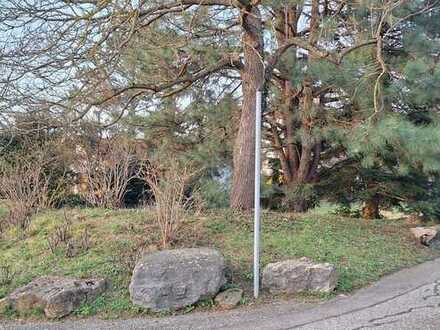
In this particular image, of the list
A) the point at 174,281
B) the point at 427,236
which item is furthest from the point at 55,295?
the point at 427,236

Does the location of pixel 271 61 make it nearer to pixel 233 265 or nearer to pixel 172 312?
pixel 233 265

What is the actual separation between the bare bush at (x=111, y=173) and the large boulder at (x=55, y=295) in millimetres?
4047

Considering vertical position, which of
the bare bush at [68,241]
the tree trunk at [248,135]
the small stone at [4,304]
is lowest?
the small stone at [4,304]

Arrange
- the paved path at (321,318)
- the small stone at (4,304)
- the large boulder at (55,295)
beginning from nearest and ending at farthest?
the paved path at (321,318), the large boulder at (55,295), the small stone at (4,304)

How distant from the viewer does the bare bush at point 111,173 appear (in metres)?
8.47

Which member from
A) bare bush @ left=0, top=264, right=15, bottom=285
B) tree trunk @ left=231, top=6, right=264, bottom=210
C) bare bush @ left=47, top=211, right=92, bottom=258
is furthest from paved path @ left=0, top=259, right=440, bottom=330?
tree trunk @ left=231, top=6, right=264, bottom=210

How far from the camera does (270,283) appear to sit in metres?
4.43

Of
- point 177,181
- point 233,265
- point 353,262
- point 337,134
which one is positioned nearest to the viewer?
point 233,265

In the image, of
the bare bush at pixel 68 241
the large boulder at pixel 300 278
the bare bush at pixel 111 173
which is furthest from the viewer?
the bare bush at pixel 111 173

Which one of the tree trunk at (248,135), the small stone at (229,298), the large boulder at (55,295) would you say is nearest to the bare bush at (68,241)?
the large boulder at (55,295)

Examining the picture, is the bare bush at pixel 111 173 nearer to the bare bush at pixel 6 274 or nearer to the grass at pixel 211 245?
the grass at pixel 211 245

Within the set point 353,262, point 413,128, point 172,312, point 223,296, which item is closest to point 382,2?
point 413,128

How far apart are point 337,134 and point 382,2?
2.18m

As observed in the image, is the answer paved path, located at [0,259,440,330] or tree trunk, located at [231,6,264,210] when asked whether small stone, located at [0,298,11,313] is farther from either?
tree trunk, located at [231,6,264,210]
